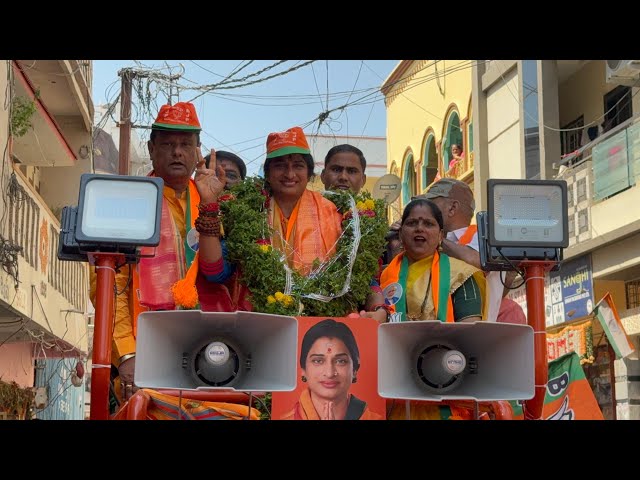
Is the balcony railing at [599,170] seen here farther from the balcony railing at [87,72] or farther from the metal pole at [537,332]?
the metal pole at [537,332]

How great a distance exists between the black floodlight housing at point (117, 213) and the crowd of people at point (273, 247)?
1.88 feet

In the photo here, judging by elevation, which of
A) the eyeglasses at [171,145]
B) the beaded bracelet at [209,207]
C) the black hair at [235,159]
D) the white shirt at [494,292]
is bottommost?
the white shirt at [494,292]

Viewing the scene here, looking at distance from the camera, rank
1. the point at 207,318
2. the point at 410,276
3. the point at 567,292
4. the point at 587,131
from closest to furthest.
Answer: the point at 207,318
the point at 410,276
the point at 567,292
the point at 587,131

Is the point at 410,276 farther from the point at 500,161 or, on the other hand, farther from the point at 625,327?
the point at 500,161

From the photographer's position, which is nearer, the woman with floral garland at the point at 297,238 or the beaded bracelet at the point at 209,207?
the beaded bracelet at the point at 209,207

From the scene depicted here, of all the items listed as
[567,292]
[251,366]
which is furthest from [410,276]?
[567,292]

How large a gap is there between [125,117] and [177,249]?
7.09m

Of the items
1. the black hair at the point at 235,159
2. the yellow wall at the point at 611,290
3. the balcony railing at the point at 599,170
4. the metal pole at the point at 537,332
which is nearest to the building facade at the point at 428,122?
the balcony railing at the point at 599,170

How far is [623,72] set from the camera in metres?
12.6

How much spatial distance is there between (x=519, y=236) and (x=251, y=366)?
108cm

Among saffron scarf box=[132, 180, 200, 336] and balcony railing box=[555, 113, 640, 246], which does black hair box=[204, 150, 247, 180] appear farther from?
balcony railing box=[555, 113, 640, 246]

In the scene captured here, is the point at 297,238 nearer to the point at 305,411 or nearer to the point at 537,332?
the point at 305,411

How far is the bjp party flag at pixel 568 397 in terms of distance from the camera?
4223mm
